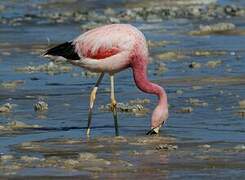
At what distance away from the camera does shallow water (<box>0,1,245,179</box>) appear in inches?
387

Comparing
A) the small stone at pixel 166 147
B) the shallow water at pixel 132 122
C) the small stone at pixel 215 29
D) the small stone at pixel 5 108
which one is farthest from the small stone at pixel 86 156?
the small stone at pixel 215 29

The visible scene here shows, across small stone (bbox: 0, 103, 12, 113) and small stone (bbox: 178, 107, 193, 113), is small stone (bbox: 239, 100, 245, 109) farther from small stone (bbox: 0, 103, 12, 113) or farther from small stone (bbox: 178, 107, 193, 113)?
small stone (bbox: 0, 103, 12, 113)

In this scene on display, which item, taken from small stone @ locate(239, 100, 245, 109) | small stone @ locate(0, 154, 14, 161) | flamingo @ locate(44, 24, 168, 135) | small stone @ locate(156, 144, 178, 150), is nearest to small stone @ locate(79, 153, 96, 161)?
small stone @ locate(0, 154, 14, 161)

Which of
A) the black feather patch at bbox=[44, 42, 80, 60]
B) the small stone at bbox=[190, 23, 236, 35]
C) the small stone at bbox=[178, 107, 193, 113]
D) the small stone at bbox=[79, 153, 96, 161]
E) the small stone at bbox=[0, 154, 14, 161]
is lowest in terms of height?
the small stone at bbox=[178, 107, 193, 113]

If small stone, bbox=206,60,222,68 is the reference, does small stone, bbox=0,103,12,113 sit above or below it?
below

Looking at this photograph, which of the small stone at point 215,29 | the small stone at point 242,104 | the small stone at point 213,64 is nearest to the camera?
the small stone at point 242,104

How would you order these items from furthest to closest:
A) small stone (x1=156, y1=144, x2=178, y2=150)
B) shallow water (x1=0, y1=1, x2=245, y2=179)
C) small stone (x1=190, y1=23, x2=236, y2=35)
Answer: small stone (x1=190, y1=23, x2=236, y2=35) → small stone (x1=156, y1=144, x2=178, y2=150) → shallow water (x1=0, y1=1, x2=245, y2=179)

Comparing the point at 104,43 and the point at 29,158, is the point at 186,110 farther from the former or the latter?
the point at 29,158

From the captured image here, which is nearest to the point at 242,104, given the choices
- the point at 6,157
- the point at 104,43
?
the point at 104,43

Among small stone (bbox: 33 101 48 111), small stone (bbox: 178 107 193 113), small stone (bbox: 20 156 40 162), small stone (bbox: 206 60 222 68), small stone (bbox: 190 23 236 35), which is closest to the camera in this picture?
small stone (bbox: 20 156 40 162)

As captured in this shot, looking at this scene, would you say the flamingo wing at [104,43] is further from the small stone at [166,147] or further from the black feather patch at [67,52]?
the small stone at [166,147]

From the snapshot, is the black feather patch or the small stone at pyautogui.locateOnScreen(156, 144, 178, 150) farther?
the black feather patch

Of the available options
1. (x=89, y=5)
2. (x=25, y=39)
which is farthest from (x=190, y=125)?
(x=89, y=5)

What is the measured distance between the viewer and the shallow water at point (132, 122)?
983cm
